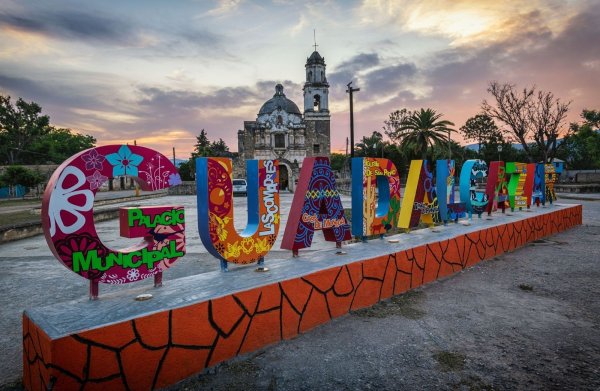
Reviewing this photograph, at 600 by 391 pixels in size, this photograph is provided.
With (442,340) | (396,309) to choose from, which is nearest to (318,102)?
(396,309)

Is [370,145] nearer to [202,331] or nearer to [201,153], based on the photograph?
[201,153]

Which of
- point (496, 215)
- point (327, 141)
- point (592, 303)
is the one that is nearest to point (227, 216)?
point (592, 303)

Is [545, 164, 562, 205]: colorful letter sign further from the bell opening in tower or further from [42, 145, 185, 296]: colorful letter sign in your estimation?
the bell opening in tower

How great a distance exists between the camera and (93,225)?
3266 mm

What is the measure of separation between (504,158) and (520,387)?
52347 mm

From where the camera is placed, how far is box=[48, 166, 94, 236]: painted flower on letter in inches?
116

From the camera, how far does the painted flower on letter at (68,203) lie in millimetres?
2953

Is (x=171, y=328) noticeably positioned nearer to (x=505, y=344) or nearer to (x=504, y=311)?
(x=505, y=344)

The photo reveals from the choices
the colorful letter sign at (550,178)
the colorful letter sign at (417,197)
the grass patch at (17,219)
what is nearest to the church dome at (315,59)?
the grass patch at (17,219)

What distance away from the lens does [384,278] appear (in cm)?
516

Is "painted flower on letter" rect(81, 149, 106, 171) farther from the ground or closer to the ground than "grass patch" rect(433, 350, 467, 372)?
farther from the ground

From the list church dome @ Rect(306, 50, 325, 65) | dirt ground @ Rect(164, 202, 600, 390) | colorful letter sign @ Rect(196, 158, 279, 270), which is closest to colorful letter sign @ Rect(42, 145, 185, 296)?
colorful letter sign @ Rect(196, 158, 279, 270)

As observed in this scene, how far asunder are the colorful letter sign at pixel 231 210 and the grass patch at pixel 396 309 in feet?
5.34

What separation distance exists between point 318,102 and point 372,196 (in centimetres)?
4921
